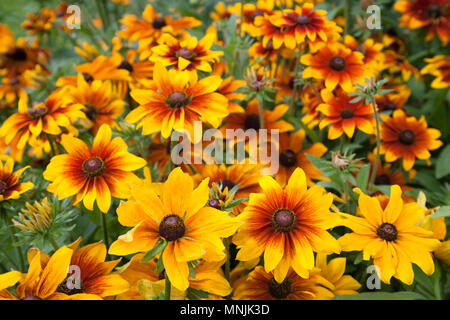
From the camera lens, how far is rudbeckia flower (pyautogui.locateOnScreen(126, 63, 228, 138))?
85 centimetres

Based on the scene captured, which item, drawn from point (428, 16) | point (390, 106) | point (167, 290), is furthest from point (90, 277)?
point (428, 16)

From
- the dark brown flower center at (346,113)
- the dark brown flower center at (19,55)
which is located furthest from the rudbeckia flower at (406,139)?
the dark brown flower center at (19,55)

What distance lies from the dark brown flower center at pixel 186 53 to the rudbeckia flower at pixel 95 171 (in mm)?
279

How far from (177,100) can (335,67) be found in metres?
0.45

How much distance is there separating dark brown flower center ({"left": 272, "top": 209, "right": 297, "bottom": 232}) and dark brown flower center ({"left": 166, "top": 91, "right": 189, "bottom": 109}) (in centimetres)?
31

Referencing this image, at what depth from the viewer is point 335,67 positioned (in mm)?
1090

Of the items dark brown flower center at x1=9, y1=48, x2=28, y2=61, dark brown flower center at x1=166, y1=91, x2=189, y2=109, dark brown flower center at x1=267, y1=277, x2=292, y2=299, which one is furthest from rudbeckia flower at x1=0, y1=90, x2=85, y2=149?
dark brown flower center at x1=9, y1=48, x2=28, y2=61

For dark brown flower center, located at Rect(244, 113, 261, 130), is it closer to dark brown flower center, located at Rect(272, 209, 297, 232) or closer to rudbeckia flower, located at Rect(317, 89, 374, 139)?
rudbeckia flower, located at Rect(317, 89, 374, 139)

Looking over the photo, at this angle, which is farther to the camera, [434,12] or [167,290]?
[434,12]

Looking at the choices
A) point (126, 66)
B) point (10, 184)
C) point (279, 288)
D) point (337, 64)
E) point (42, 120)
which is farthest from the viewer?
point (126, 66)

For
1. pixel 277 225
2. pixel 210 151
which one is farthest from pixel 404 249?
pixel 210 151

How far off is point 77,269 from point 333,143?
2.68ft

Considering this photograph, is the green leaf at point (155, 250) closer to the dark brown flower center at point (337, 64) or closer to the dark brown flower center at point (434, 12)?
the dark brown flower center at point (337, 64)

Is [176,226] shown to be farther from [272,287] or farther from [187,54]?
[187,54]
